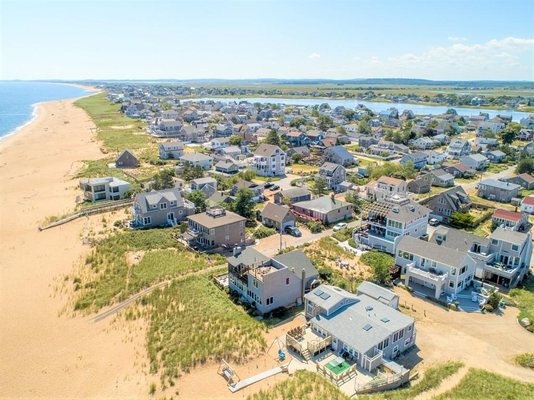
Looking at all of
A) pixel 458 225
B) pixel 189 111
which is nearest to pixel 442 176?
pixel 458 225

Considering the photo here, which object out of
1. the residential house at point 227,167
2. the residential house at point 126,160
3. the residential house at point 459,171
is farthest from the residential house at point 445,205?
the residential house at point 126,160

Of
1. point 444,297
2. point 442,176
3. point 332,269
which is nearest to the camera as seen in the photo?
point 444,297

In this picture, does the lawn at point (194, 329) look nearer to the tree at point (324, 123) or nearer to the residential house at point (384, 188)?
the residential house at point (384, 188)

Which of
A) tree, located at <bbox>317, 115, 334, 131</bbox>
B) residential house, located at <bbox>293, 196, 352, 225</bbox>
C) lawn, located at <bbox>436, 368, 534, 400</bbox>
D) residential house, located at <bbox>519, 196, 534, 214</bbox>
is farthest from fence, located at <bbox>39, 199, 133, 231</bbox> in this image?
tree, located at <bbox>317, 115, 334, 131</bbox>

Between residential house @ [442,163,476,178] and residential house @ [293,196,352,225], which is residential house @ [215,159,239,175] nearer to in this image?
residential house @ [293,196,352,225]

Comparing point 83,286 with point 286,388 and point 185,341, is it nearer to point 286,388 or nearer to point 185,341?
point 185,341

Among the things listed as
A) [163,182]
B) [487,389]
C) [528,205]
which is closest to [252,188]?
[163,182]

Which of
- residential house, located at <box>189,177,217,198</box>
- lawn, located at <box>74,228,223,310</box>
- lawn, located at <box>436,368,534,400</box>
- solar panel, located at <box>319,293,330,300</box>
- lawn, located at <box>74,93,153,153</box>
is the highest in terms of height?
solar panel, located at <box>319,293,330,300</box>

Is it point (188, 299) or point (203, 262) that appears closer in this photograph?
point (188, 299)
